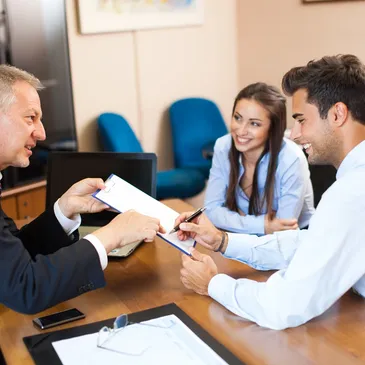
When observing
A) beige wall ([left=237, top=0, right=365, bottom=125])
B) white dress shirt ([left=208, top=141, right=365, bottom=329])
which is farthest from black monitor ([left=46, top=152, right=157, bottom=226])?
beige wall ([left=237, top=0, right=365, bottom=125])

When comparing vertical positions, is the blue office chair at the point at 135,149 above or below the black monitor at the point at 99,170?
below

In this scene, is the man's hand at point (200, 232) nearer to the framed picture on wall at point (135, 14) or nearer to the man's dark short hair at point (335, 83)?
the man's dark short hair at point (335, 83)

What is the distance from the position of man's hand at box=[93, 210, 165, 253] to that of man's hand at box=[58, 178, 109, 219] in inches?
10.6

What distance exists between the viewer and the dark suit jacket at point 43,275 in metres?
1.50

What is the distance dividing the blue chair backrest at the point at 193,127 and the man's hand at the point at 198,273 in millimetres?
2814

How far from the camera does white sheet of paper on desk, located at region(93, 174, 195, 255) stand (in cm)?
182

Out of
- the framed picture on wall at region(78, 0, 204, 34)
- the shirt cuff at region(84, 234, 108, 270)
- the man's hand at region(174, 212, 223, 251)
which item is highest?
the framed picture on wall at region(78, 0, 204, 34)

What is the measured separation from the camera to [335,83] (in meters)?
1.73

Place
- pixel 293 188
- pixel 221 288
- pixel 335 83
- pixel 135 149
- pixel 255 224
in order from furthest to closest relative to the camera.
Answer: pixel 135 149, pixel 293 188, pixel 255 224, pixel 335 83, pixel 221 288

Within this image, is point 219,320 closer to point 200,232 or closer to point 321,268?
point 321,268

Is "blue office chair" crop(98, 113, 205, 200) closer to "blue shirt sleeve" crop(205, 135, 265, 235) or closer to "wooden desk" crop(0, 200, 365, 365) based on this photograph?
"blue shirt sleeve" crop(205, 135, 265, 235)

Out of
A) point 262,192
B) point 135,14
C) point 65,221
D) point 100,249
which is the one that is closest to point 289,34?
point 135,14

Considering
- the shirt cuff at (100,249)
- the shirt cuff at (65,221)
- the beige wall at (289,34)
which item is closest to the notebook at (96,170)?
Answer: the shirt cuff at (65,221)

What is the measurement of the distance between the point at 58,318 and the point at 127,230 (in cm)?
30
